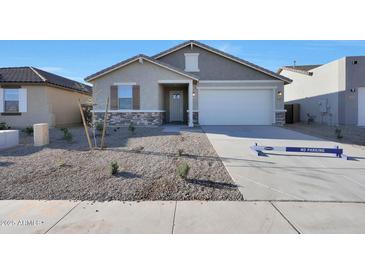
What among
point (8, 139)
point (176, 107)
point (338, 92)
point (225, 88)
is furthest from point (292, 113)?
point (8, 139)

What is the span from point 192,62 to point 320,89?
1126cm

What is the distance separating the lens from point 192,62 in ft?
59.7

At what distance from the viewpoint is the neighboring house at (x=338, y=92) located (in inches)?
712

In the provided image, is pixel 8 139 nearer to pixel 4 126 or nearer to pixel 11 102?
pixel 4 126

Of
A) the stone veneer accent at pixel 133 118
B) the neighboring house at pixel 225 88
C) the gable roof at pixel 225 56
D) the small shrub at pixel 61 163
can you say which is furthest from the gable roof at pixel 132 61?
the small shrub at pixel 61 163

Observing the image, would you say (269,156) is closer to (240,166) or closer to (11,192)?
(240,166)

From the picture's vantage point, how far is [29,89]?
15984mm

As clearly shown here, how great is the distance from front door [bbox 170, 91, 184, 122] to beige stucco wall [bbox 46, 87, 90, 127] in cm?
603

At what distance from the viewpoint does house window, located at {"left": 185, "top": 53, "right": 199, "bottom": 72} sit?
1814 cm

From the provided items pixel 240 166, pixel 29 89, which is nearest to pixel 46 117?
pixel 29 89

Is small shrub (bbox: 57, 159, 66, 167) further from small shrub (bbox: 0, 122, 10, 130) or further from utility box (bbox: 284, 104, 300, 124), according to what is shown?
utility box (bbox: 284, 104, 300, 124)

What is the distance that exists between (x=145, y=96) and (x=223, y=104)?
560 centimetres

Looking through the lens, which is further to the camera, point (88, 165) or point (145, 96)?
point (145, 96)

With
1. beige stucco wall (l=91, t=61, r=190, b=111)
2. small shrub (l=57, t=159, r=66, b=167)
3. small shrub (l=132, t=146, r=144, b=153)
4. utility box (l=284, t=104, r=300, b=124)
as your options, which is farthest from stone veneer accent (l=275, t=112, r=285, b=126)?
small shrub (l=57, t=159, r=66, b=167)
